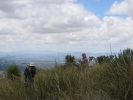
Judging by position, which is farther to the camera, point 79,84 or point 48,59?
point 48,59

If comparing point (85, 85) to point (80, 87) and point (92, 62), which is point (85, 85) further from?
point (92, 62)

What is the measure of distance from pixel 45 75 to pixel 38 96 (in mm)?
1047

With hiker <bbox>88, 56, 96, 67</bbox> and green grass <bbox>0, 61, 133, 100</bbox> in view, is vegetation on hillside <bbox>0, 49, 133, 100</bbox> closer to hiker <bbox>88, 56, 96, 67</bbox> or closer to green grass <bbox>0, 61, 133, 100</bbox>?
green grass <bbox>0, 61, 133, 100</bbox>

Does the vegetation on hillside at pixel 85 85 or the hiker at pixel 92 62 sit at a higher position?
the hiker at pixel 92 62

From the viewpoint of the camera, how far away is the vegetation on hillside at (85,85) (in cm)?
617

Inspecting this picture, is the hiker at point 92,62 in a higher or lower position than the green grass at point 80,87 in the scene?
higher

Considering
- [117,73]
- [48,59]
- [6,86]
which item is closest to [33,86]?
[6,86]

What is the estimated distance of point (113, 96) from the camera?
6176 mm

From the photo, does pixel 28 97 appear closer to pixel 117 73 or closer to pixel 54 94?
pixel 54 94

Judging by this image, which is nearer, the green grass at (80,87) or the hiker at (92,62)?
the green grass at (80,87)

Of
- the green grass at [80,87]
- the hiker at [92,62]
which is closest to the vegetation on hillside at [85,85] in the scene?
the green grass at [80,87]

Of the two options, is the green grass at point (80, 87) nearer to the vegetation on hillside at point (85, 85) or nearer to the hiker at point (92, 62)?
the vegetation on hillside at point (85, 85)

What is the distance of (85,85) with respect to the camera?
7.02 meters

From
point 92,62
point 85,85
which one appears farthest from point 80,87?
point 92,62
